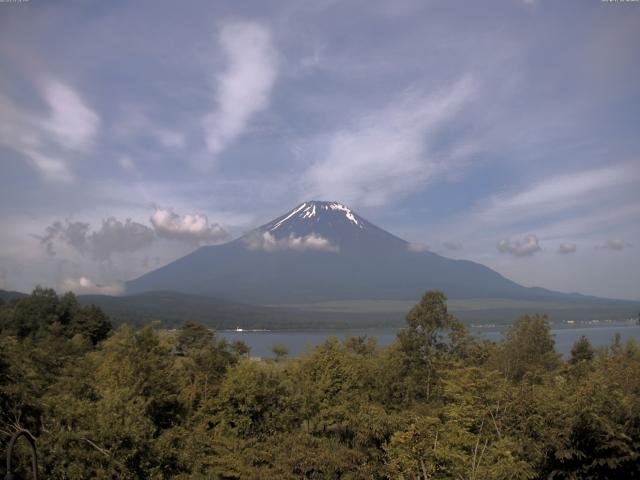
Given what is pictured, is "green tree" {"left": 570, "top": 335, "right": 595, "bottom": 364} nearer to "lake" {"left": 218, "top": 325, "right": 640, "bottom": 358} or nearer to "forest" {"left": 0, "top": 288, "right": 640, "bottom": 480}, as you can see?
"forest" {"left": 0, "top": 288, "right": 640, "bottom": 480}

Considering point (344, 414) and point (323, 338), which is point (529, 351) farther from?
point (323, 338)

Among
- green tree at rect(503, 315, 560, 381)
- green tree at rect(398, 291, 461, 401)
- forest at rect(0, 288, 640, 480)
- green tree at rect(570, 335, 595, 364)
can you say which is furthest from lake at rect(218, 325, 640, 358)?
green tree at rect(398, 291, 461, 401)

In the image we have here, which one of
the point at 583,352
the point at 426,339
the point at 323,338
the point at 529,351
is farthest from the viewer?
the point at 323,338

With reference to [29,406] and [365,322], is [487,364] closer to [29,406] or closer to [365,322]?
[29,406]

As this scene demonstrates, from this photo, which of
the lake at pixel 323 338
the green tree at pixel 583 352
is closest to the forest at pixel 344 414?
the green tree at pixel 583 352

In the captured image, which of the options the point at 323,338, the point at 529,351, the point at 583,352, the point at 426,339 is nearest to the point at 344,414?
the point at 426,339

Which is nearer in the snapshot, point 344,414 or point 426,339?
point 344,414

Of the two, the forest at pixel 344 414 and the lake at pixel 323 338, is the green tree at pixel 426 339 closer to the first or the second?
the forest at pixel 344 414

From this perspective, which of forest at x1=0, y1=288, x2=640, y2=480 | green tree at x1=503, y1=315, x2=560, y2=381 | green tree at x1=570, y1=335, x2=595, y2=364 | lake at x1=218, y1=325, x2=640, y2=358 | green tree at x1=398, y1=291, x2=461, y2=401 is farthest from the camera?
lake at x1=218, y1=325, x2=640, y2=358
